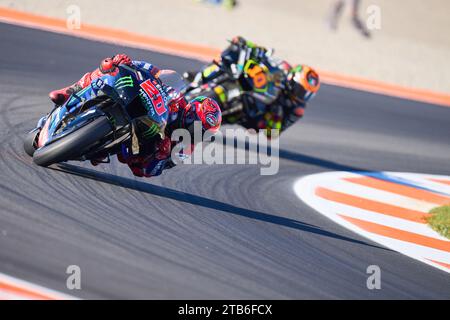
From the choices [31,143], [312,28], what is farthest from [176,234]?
[312,28]

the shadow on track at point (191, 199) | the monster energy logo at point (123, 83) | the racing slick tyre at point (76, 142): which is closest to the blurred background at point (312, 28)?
the shadow on track at point (191, 199)

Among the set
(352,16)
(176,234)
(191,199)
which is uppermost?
(352,16)

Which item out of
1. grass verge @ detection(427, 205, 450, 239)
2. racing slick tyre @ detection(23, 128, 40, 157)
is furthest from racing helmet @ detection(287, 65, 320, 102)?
racing slick tyre @ detection(23, 128, 40, 157)

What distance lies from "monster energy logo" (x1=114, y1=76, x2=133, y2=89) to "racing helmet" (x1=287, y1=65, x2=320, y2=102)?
448cm

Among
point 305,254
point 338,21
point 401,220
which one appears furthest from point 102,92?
point 338,21

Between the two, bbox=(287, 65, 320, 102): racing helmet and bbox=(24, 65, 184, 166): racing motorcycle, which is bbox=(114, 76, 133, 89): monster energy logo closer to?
bbox=(24, 65, 184, 166): racing motorcycle

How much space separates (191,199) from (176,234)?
143 cm

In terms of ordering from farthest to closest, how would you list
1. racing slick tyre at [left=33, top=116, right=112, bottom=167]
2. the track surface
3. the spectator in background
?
the spectator in background, racing slick tyre at [left=33, top=116, right=112, bottom=167], the track surface

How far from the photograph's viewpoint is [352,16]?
861 inches

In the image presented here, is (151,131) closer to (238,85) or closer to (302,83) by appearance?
(238,85)

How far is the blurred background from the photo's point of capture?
1800 centimetres

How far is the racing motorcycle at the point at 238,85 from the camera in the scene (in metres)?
10.9

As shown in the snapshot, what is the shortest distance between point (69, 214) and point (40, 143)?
1.22 meters

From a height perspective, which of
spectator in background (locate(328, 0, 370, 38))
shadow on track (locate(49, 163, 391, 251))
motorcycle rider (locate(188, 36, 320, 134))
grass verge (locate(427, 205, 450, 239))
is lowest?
grass verge (locate(427, 205, 450, 239))
